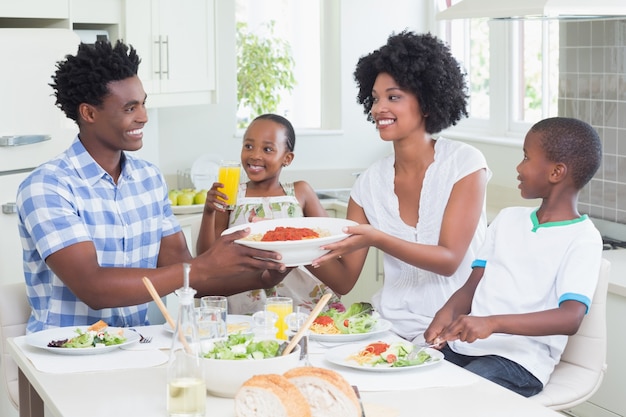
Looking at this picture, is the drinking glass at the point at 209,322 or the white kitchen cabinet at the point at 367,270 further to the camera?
the white kitchen cabinet at the point at 367,270

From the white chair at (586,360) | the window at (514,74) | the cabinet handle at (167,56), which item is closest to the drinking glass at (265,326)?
the white chair at (586,360)

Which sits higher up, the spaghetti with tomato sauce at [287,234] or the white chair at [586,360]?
the spaghetti with tomato sauce at [287,234]

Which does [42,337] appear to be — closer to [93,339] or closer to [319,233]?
[93,339]

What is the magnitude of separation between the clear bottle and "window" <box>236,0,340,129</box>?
13.0 feet

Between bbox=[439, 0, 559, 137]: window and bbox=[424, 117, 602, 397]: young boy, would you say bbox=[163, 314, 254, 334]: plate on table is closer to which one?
bbox=[424, 117, 602, 397]: young boy

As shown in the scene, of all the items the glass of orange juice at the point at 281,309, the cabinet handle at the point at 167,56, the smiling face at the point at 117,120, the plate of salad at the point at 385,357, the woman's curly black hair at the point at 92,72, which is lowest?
the plate of salad at the point at 385,357

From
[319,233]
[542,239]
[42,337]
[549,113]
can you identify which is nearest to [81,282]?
[42,337]

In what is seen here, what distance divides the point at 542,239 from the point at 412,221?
17.9 inches

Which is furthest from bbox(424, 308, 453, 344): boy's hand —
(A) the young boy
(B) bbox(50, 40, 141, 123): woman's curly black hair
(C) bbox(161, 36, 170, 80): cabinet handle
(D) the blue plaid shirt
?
(C) bbox(161, 36, 170, 80): cabinet handle

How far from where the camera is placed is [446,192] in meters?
2.76

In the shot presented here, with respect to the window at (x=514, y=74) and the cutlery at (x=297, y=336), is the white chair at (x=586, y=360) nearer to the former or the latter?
the cutlery at (x=297, y=336)

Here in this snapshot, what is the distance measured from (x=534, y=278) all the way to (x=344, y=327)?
0.50m

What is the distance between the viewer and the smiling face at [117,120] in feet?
8.65

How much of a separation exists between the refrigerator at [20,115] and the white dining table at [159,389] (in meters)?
1.39
